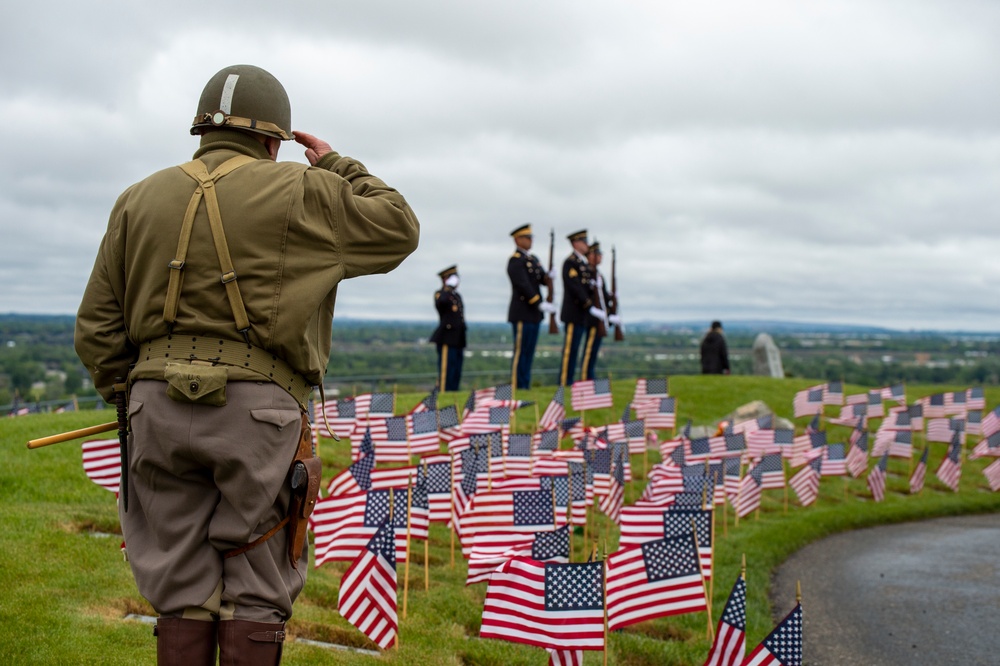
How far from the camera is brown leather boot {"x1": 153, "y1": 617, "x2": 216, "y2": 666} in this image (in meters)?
3.06

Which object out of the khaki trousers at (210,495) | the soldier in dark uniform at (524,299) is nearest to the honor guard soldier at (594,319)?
the soldier in dark uniform at (524,299)

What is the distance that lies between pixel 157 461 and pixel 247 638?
0.64m

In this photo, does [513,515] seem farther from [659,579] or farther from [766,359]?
[766,359]

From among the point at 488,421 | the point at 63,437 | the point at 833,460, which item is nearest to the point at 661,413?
the point at 833,460

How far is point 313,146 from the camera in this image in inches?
145

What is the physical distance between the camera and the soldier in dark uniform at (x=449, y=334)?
63.4 feet

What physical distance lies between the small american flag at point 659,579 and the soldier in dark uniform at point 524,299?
12.6 metres

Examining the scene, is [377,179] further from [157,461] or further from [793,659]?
[793,659]

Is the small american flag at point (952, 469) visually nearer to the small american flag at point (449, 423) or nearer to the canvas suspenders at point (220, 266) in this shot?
the small american flag at point (449, 423)

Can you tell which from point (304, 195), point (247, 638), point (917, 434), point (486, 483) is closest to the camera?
point (247, 638)

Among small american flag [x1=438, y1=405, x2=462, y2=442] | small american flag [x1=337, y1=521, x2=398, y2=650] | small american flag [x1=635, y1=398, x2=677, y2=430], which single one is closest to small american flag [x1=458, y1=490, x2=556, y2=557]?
small american flag [x1=337, y1=521, x2=398, y2=650]

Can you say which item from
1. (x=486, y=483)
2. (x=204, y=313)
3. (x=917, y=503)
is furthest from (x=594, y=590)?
(x=917, y=503)

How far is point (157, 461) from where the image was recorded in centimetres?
310

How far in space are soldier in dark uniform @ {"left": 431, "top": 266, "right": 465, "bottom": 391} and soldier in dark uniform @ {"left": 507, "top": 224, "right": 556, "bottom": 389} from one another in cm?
115
